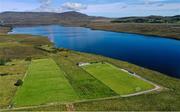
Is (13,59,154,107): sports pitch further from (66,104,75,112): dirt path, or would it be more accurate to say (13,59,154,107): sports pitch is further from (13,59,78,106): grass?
(66,104,75,112): dirt path

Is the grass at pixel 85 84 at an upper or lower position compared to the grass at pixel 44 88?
upper

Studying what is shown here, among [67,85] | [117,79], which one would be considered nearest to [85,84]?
[67,85]

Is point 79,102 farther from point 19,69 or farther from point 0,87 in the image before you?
point 19,69

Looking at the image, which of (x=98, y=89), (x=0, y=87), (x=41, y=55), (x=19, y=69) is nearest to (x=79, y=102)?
(x=98, y=89)

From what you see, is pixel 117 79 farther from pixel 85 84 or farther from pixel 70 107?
pixel 70 107

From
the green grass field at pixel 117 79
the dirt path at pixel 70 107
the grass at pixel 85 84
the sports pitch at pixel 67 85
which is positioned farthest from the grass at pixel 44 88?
the green grass field at pixel 117 79

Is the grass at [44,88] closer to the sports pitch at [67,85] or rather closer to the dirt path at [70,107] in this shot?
the sports pitch at [67,85]
